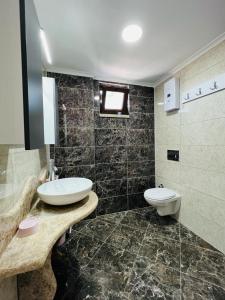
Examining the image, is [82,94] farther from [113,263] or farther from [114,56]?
[113,263]

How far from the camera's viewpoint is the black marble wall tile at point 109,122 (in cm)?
253

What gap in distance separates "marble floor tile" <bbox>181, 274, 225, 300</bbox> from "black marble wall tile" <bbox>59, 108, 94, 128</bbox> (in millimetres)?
2123

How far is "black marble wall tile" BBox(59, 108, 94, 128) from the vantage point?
90.1 inches

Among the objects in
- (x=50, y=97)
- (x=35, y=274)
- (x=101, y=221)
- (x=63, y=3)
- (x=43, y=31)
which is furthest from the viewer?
(x=101, y=221)

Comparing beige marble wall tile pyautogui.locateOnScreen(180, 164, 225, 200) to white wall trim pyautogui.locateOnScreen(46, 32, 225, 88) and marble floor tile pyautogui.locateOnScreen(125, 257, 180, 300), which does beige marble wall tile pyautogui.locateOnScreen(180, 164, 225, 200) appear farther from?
white wall trim pyautogui.locateOnScreen(46, 32, 225, 88)

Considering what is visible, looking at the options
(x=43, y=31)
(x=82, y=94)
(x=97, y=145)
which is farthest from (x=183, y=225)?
(x=43, y=31)

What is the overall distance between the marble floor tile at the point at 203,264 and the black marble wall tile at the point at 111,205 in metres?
1.13

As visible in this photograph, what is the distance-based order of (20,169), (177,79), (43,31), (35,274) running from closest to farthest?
(35,274)
(20,169)
(43,31)
(177,79)

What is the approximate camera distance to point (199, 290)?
1295 mm

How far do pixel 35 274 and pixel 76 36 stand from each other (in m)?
2.04

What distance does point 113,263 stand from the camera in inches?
63.1

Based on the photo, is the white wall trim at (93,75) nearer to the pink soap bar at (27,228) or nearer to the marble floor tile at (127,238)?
the pink soap bar at (27,228)

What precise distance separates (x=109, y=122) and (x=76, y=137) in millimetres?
622

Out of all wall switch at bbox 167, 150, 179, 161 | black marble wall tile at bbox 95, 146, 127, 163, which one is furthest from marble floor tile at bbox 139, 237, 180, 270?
black marble wall tile at bbox 95, 146, 127, 163
